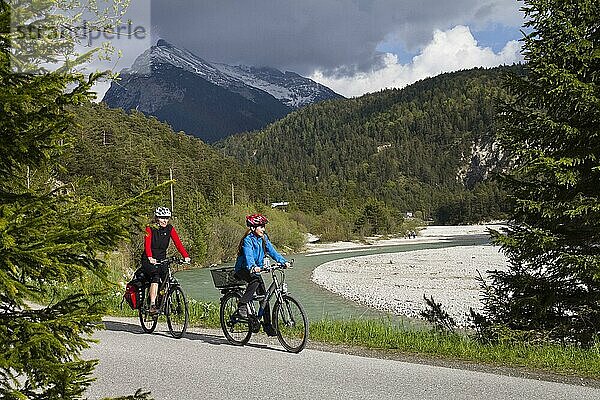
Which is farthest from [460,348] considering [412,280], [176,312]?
[412,280]

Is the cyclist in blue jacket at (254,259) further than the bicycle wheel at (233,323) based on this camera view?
No

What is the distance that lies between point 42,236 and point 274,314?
640cm

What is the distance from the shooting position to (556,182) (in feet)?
32.3

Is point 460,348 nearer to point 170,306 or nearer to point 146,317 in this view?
point 170,306

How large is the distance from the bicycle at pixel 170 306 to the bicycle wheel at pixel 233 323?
0.76m

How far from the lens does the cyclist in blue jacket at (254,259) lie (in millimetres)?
8914

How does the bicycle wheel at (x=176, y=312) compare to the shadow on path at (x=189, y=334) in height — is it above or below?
above

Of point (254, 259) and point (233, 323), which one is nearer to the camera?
point (254, 259)

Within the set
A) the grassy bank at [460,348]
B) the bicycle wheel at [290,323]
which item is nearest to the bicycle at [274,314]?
the bicycle wheel at [290,323]

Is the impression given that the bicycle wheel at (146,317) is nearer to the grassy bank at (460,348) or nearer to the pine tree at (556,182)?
the grassy bank at (460,348)

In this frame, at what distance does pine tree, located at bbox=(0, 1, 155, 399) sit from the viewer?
8.41 ft

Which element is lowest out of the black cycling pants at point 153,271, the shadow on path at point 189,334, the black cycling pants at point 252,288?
the shadow on path at point 189,334

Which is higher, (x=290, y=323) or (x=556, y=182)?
(x=556, y=182)

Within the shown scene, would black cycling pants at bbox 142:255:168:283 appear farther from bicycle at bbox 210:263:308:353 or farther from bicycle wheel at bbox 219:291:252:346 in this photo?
bicycle wheel at bbox 219:291:252:346
